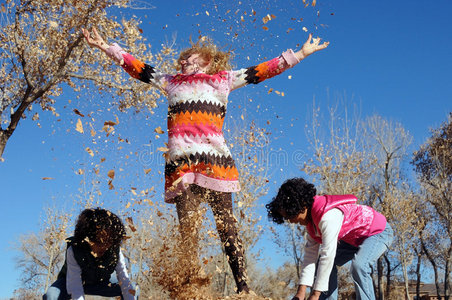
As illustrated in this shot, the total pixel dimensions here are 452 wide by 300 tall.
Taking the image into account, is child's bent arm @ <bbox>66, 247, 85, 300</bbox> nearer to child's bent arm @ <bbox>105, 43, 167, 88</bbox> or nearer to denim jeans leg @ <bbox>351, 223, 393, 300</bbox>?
child's bent arm @ <bbox>105, 43, 167, 88</bbox>

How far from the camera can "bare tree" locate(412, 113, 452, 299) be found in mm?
24000

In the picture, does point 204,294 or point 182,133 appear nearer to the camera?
point 204,294

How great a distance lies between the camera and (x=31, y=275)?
93.6 ft

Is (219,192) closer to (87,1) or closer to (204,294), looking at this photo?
(204,294)

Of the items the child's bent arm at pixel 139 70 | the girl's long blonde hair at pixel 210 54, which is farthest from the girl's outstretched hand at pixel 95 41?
the girl's long blonde hair at pixel 210 54

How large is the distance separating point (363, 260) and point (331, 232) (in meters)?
0.37

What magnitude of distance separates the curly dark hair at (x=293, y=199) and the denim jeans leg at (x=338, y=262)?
0.54 meters

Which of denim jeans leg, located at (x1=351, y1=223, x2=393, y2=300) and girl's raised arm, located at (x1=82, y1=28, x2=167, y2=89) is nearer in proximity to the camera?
denim jeans leg, located at (x1=351, y1=223, x2=393, y2=300)

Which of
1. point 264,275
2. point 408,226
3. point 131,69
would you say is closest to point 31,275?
point 264,275

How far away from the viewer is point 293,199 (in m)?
3.71

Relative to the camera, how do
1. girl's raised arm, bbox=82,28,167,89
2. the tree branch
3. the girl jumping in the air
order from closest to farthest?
1. the girl jumping in the air
2. girl's raised arm, bbox=82,28,167,89
3. the tree branch

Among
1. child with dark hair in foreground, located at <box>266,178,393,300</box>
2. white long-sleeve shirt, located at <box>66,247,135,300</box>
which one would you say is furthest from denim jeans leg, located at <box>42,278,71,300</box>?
child with dark hair in foreground, located at <box>266,178,393,300</box>

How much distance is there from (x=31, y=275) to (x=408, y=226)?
23.9 m

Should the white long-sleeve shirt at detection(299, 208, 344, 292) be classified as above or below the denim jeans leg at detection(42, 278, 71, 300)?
above
